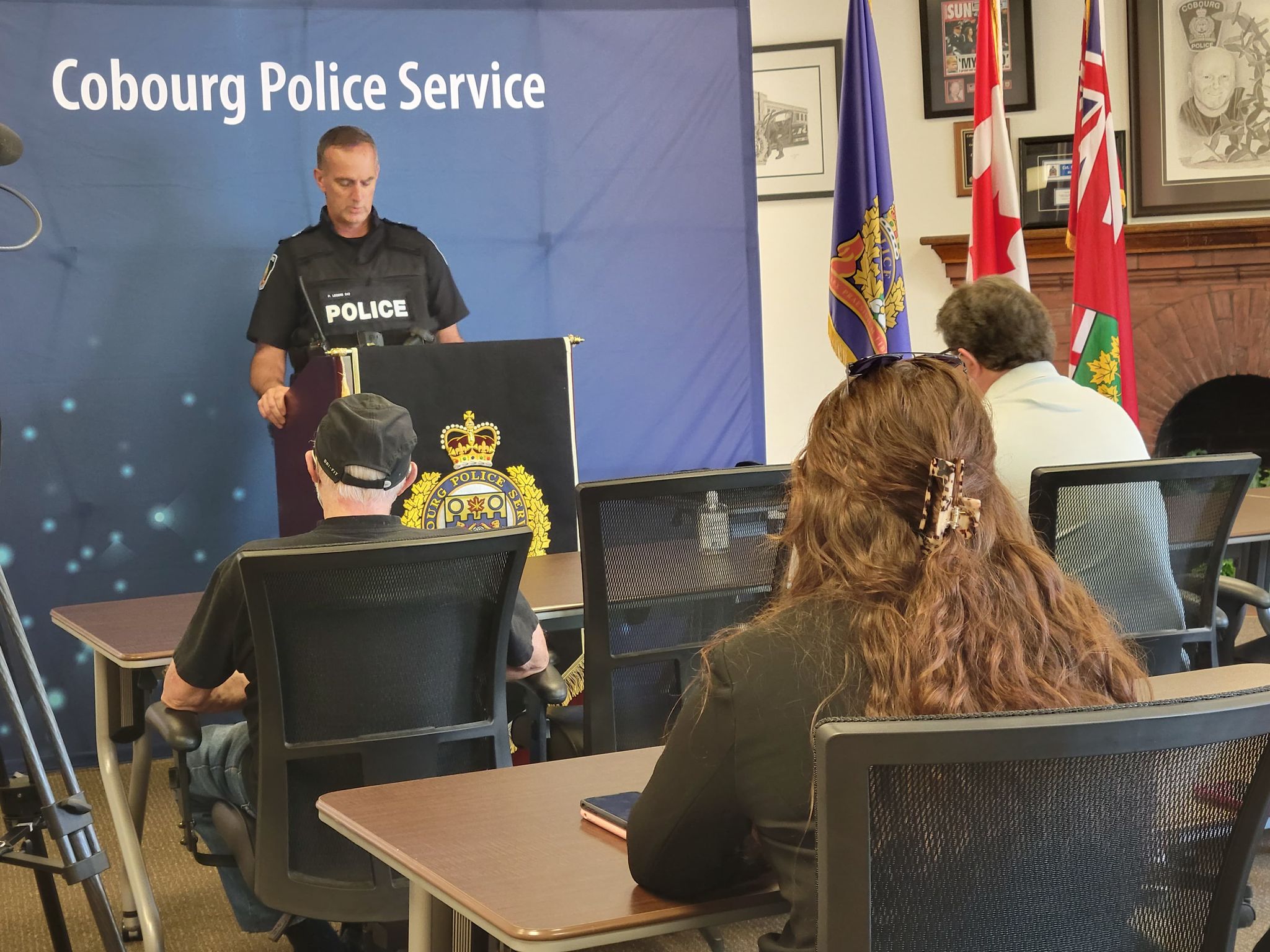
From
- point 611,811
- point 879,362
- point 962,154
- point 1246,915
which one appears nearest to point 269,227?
point 962,154

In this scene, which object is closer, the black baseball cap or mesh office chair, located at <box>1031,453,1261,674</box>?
the black baseball cap

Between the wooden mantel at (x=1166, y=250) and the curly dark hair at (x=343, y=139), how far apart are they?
285cm

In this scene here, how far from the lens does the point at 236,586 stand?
184 centimetres

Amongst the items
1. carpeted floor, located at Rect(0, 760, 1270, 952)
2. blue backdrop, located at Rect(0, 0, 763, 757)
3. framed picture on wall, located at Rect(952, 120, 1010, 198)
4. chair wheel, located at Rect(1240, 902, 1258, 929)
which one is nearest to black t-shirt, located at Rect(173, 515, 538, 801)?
carpeted floor, located at Rect(0, 760, 1270, 952)

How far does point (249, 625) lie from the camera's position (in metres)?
A: 1.88

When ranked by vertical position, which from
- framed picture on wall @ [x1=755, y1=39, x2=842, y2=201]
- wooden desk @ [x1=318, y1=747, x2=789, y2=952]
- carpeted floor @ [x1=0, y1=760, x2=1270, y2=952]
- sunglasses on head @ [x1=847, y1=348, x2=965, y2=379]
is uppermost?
framed picture on wall @ [x1=755, y1=39, x2=842, y2=201]

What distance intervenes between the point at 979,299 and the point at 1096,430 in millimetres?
385

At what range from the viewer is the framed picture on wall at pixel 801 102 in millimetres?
6082

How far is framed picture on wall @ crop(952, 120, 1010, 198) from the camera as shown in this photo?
605cm

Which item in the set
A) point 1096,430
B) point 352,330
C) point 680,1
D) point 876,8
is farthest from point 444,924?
point 876,8

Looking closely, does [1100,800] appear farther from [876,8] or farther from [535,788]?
[876,8]

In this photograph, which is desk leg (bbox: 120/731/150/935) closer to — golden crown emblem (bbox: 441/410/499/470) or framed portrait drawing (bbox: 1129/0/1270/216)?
golden crown emblem (bbox: 441/410/499/470)

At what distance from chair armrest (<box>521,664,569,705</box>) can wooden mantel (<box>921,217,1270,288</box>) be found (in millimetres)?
4349

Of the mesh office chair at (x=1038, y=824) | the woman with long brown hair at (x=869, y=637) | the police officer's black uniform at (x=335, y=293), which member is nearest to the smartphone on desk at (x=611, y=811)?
the woman with long brown hair at (x=869, y=637)
